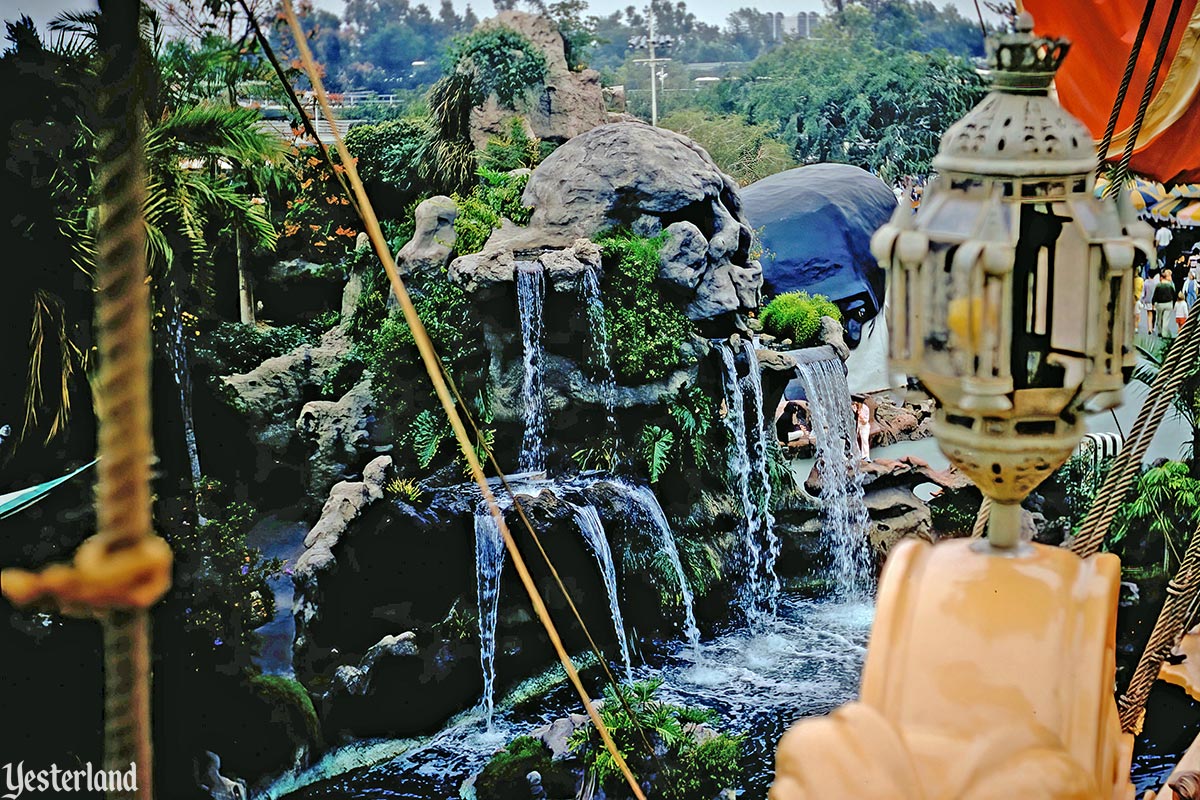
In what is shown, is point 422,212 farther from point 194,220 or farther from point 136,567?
point 136,567

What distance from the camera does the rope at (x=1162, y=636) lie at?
153 centimetres

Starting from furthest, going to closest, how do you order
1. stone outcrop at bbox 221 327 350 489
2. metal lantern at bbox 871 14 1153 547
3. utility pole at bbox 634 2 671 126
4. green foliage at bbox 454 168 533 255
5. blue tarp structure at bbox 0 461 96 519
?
1. utility pole at bbox 634 2 671 126
2. green foliage at bbox 454 168 533 255
3. stone outcrop at bbox 221 327 350 489
4. blue tarp structure at bbox 0 461 96 519
5. metal lantern at bbox 871 14 1153 547

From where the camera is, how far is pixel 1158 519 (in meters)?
9.00

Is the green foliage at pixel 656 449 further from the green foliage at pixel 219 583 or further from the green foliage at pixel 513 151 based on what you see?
the green foliage at pixel 219 583

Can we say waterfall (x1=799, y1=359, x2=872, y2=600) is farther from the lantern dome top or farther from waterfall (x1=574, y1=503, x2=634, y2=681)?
the lantern dome top

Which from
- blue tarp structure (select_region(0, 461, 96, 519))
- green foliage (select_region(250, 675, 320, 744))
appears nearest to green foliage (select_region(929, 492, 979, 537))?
green foliage (select_region(250, 675, 320, 744))

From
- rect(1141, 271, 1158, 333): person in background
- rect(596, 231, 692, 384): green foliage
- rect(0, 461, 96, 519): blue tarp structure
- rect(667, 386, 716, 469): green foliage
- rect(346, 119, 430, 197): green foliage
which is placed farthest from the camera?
rect(1141, 271, 1158, 333): person in background

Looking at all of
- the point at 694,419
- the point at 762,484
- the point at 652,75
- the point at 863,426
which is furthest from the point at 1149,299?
the point at 652,75

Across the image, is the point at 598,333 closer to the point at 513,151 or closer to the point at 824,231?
the point at 513,151

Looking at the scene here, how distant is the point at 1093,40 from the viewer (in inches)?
146

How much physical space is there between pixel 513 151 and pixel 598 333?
6.29 feet

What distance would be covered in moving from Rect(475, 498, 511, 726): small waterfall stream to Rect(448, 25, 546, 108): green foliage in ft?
11.5

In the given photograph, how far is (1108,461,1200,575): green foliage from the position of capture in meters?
8.96

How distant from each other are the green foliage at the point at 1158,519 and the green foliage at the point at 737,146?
6236 mm
